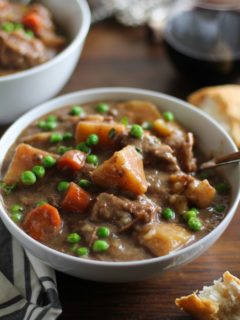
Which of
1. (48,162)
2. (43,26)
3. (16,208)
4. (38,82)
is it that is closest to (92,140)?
(48,162)

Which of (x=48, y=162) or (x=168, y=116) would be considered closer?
(x=48, y=162)

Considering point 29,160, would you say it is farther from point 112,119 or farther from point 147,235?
point 147,235

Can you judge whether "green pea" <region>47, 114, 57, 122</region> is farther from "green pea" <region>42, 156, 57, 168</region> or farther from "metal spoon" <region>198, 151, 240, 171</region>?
"metal spoon" <region>198, 151, 240, 171</region>

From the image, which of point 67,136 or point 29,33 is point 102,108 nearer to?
point 67,136

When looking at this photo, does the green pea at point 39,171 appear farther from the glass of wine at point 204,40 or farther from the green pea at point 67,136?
the glass of wine at point 204,40

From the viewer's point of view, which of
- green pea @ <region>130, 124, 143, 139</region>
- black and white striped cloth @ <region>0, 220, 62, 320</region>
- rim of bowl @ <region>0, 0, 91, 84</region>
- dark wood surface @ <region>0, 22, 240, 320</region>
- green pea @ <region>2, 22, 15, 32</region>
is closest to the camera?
black and white striped cloth @ <region>0, 220, 62, 320</region>

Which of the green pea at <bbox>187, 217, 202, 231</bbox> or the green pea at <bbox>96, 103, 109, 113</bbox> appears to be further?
the green pea at <bbox>96, 103, 109, 113</bbox>

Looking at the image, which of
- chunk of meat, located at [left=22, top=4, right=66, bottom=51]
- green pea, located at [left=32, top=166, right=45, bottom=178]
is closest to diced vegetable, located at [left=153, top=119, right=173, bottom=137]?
green pea, located at [left=32, top=166, right=45, bottom=178]
